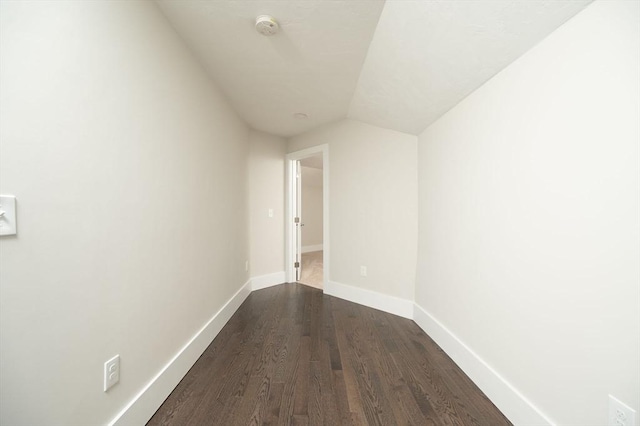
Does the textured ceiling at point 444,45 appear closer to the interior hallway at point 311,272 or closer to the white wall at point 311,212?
the interior hallway at point 311,272

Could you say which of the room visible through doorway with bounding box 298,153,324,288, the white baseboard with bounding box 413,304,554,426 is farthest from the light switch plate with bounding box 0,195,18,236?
the room visible through doorway with bounding box 298,153,324,288

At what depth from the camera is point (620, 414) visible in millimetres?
888

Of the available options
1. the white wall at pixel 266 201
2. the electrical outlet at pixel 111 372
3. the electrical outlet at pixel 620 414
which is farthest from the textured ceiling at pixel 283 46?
the electrical outlet at pixel 620 414

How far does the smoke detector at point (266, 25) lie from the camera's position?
4.81 feet

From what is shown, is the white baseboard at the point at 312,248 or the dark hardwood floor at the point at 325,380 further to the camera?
Answer: the white baseboard at the point at 312,248

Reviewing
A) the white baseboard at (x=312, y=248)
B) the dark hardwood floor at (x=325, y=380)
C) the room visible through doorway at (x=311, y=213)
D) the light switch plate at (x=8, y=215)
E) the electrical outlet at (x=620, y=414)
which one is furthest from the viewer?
the white baseboard at (x=312, y=248)

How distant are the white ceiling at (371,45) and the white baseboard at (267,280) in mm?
2306

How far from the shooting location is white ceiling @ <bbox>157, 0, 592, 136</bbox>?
123cm

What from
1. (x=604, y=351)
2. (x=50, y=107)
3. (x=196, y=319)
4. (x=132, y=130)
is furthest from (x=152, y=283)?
(x=604, y=351)

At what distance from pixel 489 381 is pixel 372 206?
5.98ft

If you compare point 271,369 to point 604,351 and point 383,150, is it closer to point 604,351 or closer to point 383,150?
point 604,351

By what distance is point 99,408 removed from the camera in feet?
3.44

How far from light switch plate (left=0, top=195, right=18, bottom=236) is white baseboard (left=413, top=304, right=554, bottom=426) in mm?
2168

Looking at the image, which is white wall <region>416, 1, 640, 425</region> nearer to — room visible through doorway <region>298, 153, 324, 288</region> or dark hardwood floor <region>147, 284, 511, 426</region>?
dark hardwood floor <region>147, 284, 511, 426</region>
